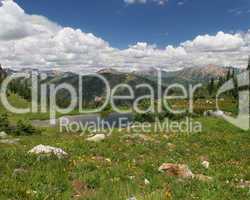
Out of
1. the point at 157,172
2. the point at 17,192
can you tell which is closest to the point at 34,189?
the point at 17,192

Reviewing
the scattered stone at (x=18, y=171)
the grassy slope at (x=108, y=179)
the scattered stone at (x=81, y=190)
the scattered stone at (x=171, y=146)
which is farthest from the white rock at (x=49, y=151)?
the scattered stone at (x=171, y=146)

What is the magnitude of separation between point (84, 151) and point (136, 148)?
3671mm

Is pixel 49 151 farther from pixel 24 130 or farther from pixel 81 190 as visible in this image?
pixel 24 130

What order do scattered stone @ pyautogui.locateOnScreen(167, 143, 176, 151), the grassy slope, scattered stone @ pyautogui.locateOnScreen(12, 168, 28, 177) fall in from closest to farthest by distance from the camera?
1. the grassy slope
2. scattered stone @ pyautogui.locateOnScreen(12, 168, 28, 177)
3. scattered stone @ pyautogui.locateOnScreen(167, 143, 176, 151)

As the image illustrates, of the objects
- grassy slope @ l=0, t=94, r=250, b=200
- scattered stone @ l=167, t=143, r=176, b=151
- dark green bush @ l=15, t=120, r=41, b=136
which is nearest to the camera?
grassy slope @ l=0, t=94, r=250, b=200

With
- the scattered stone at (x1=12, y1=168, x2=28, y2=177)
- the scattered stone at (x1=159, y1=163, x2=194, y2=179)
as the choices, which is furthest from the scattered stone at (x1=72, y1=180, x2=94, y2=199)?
the scattered stone at (x1=159, y1=163, x2=194, y2=179)

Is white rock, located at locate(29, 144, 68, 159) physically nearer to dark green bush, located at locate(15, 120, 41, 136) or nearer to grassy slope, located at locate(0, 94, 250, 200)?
grassy slope, located at locate(0, 94, 250, 200)

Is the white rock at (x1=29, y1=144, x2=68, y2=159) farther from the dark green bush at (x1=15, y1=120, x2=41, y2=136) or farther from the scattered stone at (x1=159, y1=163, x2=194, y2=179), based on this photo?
the dark green bush at (x1=15, y1=120, x2=41, y2=136)

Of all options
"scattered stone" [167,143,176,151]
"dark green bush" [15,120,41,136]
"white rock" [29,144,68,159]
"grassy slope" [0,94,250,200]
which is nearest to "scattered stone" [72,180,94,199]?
"grassy slope" [0,94,250,200]

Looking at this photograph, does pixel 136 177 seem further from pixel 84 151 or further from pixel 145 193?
pixel 84 151

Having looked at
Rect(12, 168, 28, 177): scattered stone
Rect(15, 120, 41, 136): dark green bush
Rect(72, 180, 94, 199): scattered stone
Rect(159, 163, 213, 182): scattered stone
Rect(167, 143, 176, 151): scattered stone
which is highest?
Rect(12, 168, 28, 177): scattered stone

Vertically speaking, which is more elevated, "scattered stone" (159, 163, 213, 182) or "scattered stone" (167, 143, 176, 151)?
"scattered stone" (159, 163, 213, 182)

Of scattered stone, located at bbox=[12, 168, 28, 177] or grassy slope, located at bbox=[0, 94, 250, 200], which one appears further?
scattered stone, located at bbox=[12, 168, 28, 177]

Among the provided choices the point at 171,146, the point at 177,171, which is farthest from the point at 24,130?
the point at 177,171
